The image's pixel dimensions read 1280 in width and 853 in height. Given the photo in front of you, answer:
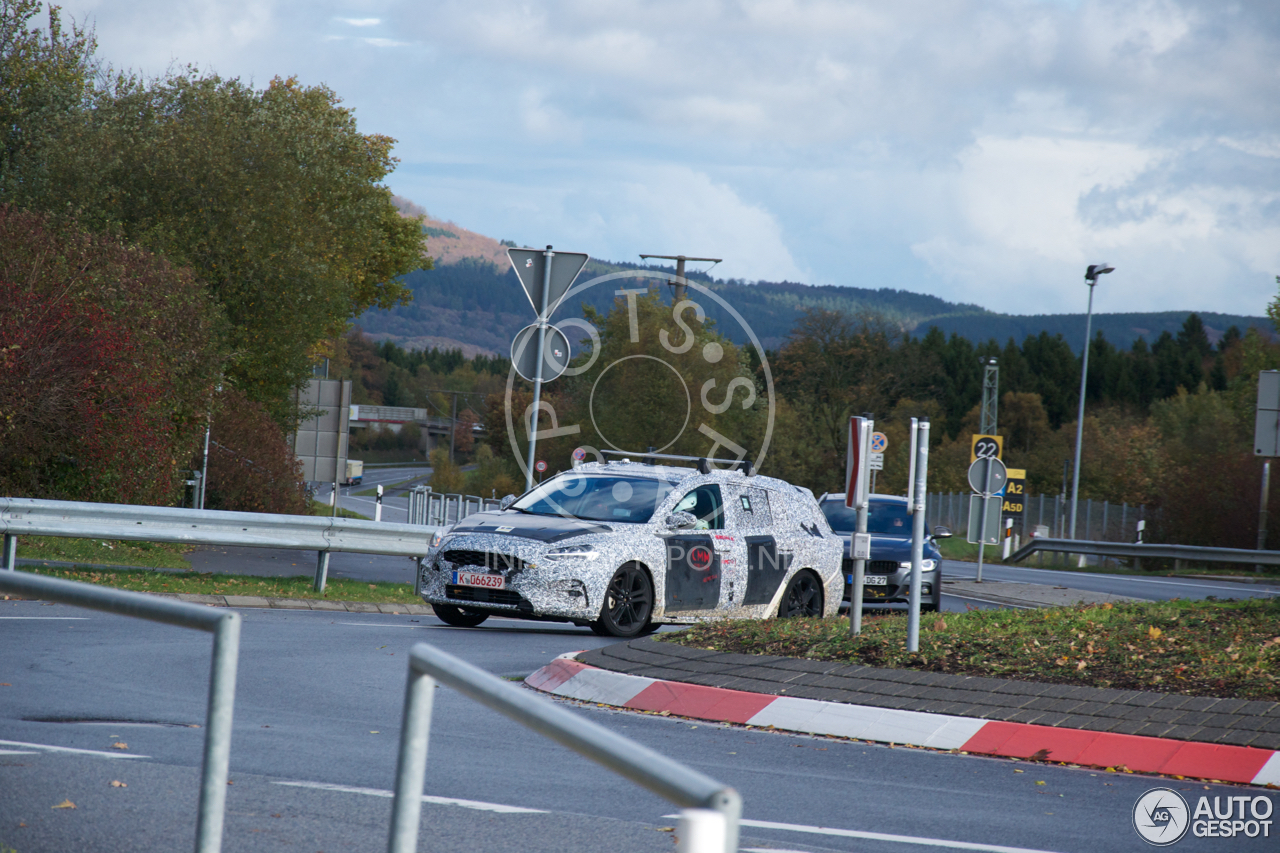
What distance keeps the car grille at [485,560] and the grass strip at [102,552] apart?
6064 mm

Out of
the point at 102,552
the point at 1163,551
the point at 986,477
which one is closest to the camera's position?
the point at 102,552

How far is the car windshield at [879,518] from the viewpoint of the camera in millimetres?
19156

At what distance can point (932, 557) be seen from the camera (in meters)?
18.6

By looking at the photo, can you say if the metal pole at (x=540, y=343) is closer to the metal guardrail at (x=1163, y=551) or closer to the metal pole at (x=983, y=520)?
the metal pole at (x=983, y=520)

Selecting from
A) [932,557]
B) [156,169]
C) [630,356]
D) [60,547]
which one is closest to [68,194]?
[156,169]

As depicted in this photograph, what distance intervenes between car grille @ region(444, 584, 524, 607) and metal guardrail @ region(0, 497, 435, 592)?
408 cm

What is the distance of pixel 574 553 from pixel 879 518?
8241 millimetres

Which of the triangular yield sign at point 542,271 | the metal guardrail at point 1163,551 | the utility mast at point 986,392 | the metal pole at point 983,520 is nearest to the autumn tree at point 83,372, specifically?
the triangular yield sign at point 542,271

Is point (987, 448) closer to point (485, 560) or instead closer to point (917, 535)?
point (485, 560)

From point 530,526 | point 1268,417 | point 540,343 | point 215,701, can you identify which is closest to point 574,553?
point 530,526

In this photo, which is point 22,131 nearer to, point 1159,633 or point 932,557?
point 932,557

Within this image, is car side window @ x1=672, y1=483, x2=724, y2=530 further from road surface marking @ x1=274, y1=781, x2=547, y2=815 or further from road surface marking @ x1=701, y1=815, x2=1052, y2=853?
road surface marking @ x1=274, y1=781, x2=547, y2=815

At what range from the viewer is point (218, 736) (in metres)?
3.03

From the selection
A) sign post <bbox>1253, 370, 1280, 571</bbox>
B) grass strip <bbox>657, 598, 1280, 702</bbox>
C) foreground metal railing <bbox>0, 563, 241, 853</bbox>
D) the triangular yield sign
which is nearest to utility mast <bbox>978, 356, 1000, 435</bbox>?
sign post <bbox>1253, 370, 1280, 571</bbox>
